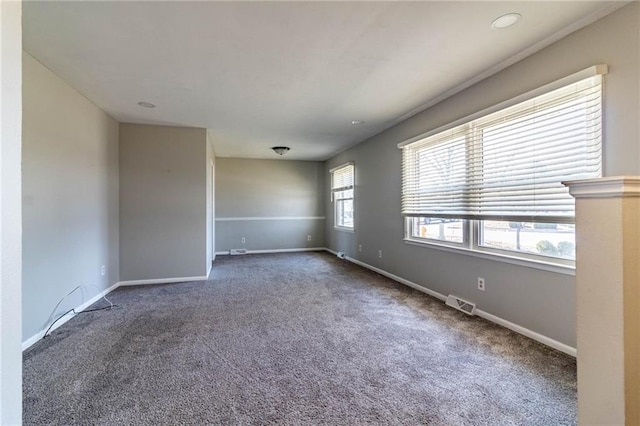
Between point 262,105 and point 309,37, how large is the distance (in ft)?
5.20

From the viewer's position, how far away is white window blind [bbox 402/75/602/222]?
2105 millimetres

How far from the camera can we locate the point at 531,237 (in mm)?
2520

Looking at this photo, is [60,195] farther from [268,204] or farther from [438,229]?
[268,204]

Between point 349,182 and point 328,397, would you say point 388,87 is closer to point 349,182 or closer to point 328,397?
point 328,397

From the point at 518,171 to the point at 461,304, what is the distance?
148 centimetres

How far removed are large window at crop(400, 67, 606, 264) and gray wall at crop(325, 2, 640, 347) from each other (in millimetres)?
108

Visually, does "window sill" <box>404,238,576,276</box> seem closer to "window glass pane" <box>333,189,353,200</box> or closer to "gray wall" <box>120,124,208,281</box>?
"window glass pane" <box>333,189,353,200</box>

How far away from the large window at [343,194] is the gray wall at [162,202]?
2947mm

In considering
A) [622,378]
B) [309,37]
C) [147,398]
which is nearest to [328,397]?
[147,398]

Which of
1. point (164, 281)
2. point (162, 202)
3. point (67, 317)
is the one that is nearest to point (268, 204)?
point (162, 202)

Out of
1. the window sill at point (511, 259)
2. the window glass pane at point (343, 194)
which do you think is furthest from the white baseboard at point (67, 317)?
the window glass pane at point (343, 194)

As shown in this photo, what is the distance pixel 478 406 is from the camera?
165cm

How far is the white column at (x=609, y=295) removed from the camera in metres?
0.93

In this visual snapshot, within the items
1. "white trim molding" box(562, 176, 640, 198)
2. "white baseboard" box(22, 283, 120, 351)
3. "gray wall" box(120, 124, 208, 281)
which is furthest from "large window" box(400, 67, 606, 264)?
"white baseboard" box(22, 283, 120, 351)
